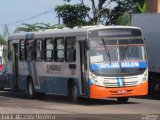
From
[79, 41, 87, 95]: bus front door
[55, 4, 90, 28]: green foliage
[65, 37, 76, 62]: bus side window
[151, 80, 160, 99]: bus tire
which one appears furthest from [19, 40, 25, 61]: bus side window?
[55, 4, 90, 28]: green foliage

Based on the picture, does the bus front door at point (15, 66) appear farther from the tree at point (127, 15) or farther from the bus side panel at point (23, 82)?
the tree at point (127, 15)

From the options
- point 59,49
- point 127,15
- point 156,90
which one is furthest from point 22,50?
point 127,15

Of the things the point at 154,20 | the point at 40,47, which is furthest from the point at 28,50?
the point at 154,20

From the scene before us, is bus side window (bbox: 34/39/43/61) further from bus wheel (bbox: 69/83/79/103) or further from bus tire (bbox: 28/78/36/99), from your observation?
bus wheel (bbox: 69/83/79/103)

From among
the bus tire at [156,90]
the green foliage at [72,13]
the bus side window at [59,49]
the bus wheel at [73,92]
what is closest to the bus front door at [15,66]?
the bus side window at [59,49]

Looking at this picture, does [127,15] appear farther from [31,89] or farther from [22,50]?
[31,89]

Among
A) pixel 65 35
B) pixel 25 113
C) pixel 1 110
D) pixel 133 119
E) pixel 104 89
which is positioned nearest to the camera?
pixel 133 119

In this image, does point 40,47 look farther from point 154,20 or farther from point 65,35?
point 154,20

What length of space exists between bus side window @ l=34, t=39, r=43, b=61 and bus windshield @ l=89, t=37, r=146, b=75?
456 centimetres

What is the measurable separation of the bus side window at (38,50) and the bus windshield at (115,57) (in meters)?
4.56

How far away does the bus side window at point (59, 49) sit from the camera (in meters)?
24.6

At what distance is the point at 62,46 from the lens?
24641 mm

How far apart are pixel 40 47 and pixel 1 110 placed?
6.73 metres

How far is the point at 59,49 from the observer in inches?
→ 976
